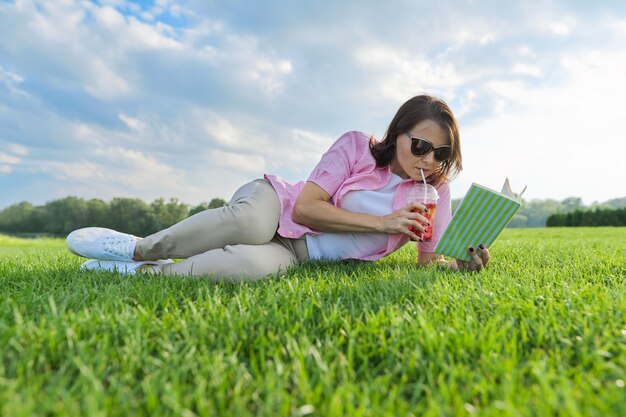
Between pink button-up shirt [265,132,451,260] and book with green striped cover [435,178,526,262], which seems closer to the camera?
book with green striped cover [435,178,526,262]

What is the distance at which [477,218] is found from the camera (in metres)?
2.84

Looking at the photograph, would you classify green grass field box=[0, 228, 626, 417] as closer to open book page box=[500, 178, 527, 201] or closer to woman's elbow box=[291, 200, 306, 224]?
open book page box=[500, 178, 527, 201]

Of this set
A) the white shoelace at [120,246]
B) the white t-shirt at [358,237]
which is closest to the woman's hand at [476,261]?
the white t-shirt at [358,237]

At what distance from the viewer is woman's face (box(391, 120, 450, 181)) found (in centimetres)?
304

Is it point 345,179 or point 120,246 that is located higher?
point 345,179

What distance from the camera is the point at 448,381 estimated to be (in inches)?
52.6

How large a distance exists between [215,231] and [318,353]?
1.77m

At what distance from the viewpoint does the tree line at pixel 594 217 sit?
Result: 23.0 m

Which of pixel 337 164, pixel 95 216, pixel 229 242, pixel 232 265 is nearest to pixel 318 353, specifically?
pixel 232 265

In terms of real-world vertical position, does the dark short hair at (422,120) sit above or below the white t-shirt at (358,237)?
above

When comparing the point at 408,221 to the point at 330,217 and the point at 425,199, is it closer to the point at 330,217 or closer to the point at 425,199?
the point at 425,199

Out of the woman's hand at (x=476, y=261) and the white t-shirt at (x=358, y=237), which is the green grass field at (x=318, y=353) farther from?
the white t-shirt at (x=358, y=237)

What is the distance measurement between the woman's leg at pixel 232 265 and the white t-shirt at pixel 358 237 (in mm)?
577

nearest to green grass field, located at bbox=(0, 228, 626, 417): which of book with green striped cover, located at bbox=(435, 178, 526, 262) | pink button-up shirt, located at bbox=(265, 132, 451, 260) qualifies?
book with green striped cover, located at bbox=(435, 178, 526, 262)
